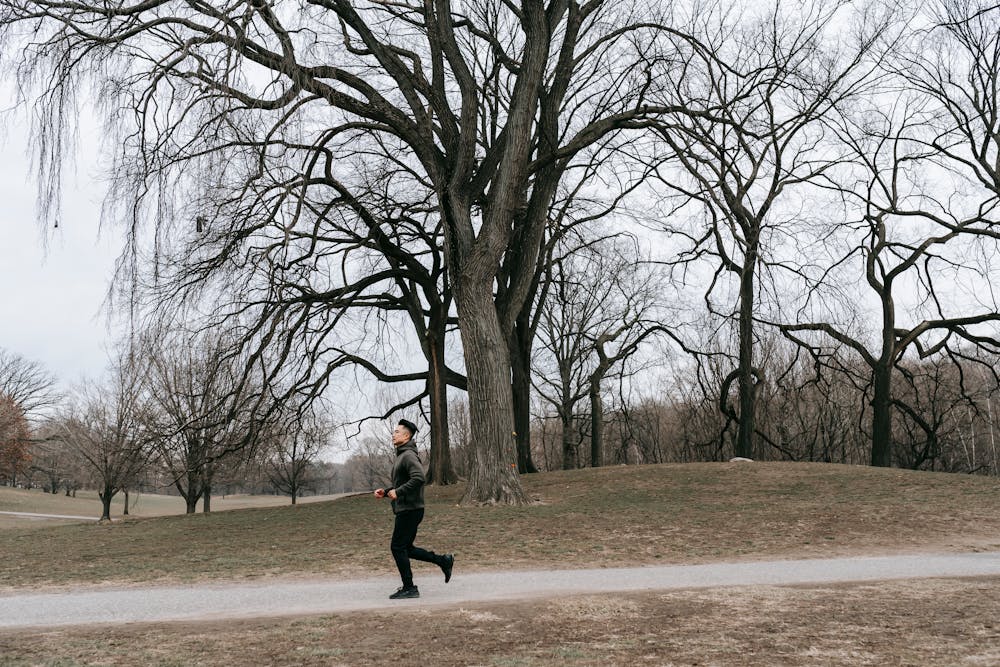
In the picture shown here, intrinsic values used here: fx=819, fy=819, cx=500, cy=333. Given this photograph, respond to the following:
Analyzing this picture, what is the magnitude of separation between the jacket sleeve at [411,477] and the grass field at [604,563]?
1.22 m

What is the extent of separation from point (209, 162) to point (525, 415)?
1496 cm

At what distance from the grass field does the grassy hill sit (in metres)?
0.06

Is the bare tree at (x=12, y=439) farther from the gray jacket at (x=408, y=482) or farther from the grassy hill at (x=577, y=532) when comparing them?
the gray jacket at (x=408, y=482)

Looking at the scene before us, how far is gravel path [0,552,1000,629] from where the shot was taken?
7.75 metres

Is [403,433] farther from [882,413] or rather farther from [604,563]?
[882,413]

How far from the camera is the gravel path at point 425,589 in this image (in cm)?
775

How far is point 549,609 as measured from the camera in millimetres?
7441

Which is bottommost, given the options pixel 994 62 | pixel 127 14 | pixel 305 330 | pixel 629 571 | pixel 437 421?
pixel 629 571

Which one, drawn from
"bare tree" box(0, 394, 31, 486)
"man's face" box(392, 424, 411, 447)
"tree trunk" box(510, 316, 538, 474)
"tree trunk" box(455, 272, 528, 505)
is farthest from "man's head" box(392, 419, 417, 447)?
"bare tree" box(0, 394, 31, 486)

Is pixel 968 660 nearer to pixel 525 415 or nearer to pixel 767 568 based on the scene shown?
pixel 767 568

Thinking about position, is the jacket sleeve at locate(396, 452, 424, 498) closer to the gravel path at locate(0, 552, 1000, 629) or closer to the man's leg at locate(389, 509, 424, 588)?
the man's leg at locate(389, 509, 424, 588)

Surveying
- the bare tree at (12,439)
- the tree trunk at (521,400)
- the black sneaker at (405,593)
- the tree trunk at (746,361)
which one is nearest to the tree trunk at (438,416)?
the tree trunk at (521,400)

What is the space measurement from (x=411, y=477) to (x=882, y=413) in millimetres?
21203

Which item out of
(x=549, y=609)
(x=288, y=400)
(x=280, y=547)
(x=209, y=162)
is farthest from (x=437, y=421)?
(x=549, y=609)
